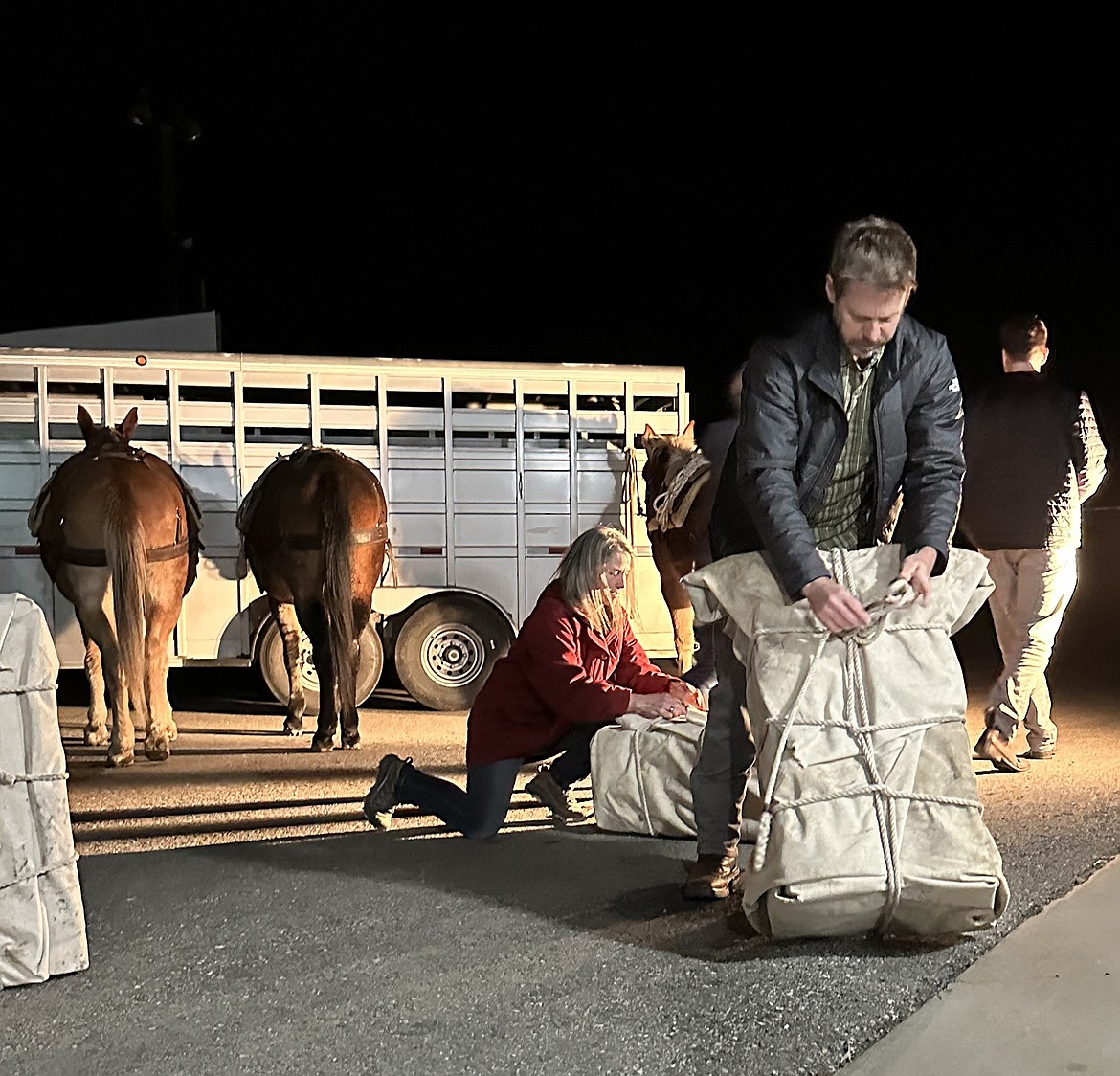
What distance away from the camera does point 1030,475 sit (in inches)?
225

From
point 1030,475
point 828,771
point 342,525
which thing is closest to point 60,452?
point 342,525

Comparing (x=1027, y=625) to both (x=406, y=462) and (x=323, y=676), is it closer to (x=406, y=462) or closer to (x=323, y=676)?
(x=323, y=676)

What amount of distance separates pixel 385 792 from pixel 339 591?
2.23 metres

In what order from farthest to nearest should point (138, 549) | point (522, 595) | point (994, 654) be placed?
point (994, 654), point (522, 595), point (138, 549)

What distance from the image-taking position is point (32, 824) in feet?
10.0

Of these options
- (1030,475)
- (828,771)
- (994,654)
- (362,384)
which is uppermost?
(362,384)

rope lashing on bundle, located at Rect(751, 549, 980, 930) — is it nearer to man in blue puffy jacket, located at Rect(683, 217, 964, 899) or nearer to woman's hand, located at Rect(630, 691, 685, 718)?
man in blue puffy jacket, located at Rect(683, 217, 964, 899)

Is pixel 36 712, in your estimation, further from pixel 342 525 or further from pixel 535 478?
pixel 535 478

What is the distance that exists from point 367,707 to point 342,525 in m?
2.38

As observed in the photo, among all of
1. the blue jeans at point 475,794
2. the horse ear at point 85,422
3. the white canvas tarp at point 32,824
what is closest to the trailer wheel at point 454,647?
the horse ear at point 85,422

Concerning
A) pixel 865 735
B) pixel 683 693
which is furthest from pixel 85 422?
pixel 865 735

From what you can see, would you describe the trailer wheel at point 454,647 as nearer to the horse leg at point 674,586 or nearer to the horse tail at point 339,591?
the horse leg at point 674,586

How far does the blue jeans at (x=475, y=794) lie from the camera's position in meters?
4.42

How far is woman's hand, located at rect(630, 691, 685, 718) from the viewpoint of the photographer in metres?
4.49
